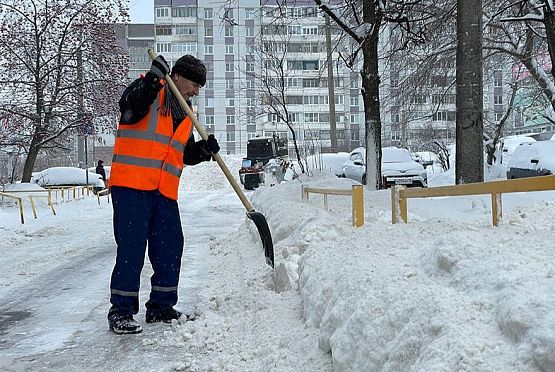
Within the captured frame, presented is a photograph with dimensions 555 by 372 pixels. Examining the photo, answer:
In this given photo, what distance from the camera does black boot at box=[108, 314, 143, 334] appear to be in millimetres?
4086

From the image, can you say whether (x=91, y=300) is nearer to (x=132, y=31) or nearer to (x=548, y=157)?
(x=548, y=157)

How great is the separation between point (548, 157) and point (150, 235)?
475 inches

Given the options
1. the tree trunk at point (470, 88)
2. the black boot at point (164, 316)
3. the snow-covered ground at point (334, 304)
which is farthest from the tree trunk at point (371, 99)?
the black boot at point (164, 316)

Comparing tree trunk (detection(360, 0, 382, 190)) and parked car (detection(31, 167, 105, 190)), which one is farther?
parked car (detection(31, 167, 105, 190))

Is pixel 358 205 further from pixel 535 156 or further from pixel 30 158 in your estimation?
pixel 30 158

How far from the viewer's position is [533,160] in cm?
1448

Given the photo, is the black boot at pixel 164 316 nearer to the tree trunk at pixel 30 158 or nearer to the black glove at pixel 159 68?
the black glove at pixel 159 68

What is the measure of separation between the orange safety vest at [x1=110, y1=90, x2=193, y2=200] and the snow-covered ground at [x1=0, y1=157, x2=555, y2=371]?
3.18ft

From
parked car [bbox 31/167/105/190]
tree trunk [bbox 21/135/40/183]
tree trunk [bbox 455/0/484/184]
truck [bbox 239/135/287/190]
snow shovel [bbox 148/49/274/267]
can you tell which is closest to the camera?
snow shovel [bbox 148/49/274/267]

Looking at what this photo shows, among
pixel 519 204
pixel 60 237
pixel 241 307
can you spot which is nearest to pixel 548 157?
pixel 519 204

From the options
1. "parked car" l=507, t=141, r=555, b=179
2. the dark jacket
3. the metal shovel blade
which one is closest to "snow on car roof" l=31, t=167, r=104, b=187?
"parked car" l=507, t=141, r=555, b=179

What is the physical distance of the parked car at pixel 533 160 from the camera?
46.0ft

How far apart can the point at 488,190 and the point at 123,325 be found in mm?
2558

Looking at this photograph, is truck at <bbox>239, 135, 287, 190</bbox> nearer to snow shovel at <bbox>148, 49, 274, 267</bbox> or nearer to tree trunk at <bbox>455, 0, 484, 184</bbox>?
tree trunk at <bbox>455, 0, 484, 184</bbox>
